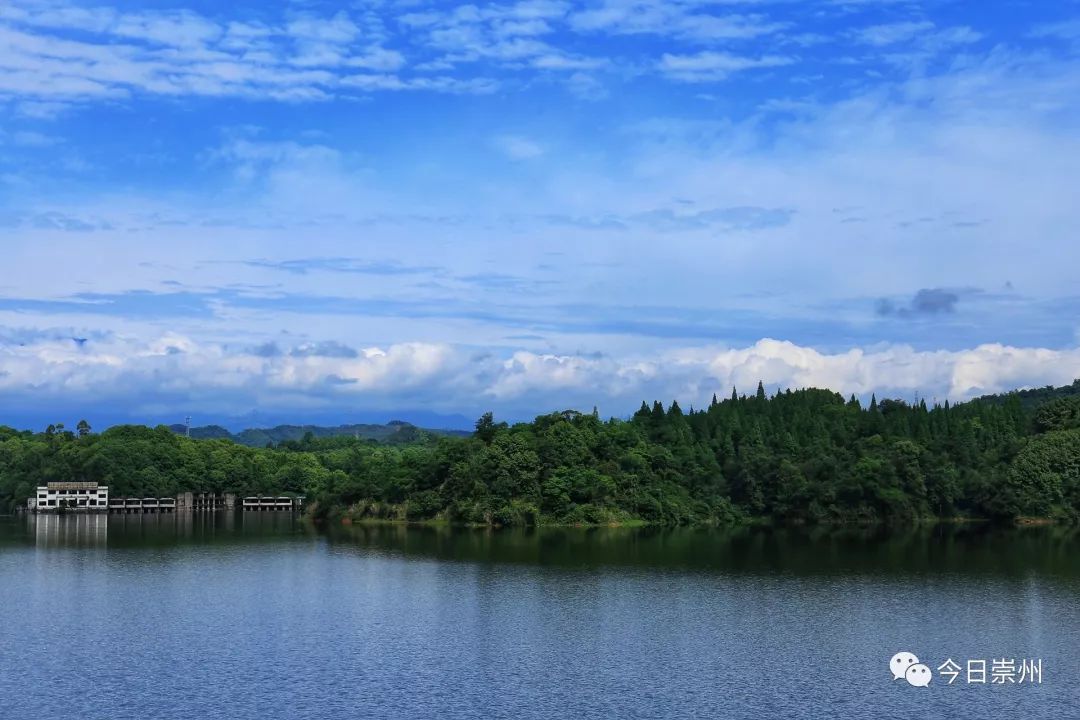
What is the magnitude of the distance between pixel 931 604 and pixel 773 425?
3046 inches

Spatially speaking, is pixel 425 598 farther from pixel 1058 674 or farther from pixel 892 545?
pixel 892 545

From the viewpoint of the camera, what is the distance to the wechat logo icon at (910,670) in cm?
3506

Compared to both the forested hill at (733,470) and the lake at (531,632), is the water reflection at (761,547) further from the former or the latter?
the forested hill at (733,470)

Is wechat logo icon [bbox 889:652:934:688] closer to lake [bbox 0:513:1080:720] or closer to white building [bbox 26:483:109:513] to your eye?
lake [bbox 0:513:1080:720]

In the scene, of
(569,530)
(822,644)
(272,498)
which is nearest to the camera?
(822,644)

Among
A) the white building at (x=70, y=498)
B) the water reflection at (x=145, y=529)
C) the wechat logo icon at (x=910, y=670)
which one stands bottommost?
the wechat logo icon at (x=910, y=670)

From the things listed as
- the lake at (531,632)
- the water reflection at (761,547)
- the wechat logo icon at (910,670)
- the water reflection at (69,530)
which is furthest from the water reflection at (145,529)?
the wechat logo icon at (910,670)

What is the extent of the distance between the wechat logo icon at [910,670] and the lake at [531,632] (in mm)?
304

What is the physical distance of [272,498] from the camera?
488 feet

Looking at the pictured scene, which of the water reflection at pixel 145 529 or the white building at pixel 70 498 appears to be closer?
the water reflection at pixel 145 529

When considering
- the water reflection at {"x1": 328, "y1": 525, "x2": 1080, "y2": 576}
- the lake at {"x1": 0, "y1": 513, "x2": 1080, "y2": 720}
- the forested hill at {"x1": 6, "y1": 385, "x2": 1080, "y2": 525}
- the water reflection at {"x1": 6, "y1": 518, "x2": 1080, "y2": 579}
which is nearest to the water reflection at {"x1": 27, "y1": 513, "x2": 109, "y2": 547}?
the water reflection at {"x1": 6, "y1": 518, "x2": 1080, "y2": 579}

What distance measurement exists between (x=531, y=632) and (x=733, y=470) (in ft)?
236

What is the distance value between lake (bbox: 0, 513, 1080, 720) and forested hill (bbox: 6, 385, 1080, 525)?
2322cm

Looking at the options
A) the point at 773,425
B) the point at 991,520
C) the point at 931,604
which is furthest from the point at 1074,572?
the point at 773,425
